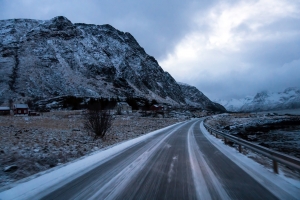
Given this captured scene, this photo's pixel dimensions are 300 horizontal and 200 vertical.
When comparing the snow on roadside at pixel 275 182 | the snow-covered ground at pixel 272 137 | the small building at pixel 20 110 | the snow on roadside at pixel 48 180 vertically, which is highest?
the small building at pixel 20 110

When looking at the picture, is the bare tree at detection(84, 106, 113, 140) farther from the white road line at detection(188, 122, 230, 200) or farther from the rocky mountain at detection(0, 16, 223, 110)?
the rocky mountain at detection(0, 16, 223, 110)

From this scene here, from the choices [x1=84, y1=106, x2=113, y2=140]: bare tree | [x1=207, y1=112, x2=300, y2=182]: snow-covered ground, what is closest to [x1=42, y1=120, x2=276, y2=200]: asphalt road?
[x1=207, y1=112, x2=300, y2=182]: snow-covered ground

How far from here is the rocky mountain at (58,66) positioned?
123 meters


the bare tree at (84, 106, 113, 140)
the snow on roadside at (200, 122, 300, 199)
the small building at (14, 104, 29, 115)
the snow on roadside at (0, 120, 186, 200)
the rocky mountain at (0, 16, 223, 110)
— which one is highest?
the rocky mountain at (0, 16, 223, 110)

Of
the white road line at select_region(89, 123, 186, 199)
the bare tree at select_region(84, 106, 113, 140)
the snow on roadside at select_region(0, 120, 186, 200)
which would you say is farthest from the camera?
the bare tree at select_region(84, 106, 113, 140)

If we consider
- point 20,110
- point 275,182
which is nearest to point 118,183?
point 275,182

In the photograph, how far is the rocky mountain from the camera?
12281 cm

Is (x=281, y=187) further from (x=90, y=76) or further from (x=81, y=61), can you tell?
(x=81, y=61)

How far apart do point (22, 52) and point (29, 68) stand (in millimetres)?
26759

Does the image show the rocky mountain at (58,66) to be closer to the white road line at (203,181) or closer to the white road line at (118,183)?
the white road line at (118,183)

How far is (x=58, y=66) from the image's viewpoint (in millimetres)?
144500

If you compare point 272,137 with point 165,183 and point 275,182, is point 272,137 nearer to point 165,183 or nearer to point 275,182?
point 275,182

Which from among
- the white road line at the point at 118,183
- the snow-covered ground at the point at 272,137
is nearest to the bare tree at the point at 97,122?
the snow-covered ground at the point at 272,137

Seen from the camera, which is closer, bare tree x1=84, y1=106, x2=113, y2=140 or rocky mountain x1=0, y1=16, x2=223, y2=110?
bare tree x1=84, y1=106, x2=113, y2=140
